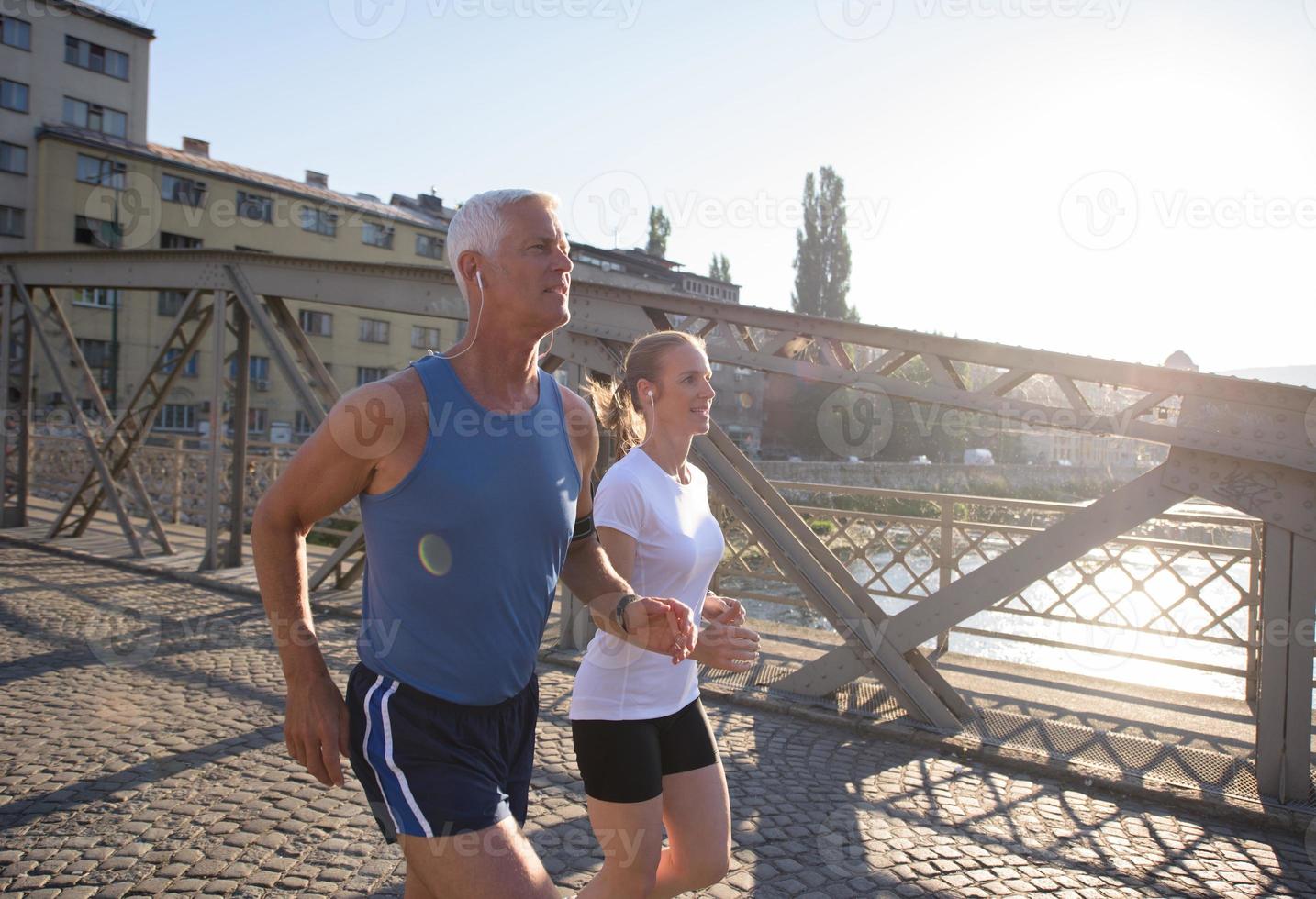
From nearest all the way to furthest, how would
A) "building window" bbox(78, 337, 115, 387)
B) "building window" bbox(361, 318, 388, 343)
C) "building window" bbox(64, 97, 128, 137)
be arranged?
"building window" bbox(78, 337, 115, 387) < "building window" bbox(64, 97, 128, 137) < "building window" bbox(361, 318, 388, 343)

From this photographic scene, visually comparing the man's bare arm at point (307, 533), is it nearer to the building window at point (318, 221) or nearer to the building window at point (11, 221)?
the building window at point (11, 221)

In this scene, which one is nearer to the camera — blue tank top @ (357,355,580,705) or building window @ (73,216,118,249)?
blue tank top @ (357,355,580,705)

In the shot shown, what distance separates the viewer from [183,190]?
4475cm

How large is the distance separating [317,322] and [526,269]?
5224cm

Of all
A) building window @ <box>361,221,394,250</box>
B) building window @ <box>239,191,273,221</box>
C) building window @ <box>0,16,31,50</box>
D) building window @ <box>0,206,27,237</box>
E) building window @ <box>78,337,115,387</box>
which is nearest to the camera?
building window @ <box>0,206,27,237</box>

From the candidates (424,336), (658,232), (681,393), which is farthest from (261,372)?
(681,393)

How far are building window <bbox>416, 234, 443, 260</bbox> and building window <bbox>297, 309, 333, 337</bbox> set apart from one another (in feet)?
21.2

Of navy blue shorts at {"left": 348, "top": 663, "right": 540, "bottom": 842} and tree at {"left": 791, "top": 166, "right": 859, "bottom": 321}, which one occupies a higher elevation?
tree at {"left": 791, "top": 166, "right": 859, "bottom": 321}

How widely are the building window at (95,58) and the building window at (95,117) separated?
1.81 m

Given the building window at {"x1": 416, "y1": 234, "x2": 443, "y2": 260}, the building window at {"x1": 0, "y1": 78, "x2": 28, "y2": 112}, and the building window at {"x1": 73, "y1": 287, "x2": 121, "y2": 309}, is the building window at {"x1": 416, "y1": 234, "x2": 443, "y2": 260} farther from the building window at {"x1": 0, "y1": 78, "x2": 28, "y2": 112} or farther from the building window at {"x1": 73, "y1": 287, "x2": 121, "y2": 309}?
the building window at {"x1": 0, "y1": 78, "x2": 28, "y2": 112}

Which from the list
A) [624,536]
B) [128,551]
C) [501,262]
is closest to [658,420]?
[624,536]

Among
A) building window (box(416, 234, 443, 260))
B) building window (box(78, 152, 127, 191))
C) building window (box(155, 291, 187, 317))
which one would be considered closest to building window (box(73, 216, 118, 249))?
building window (box(78, 152, 127, 191))

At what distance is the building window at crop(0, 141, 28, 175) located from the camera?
41.8 m

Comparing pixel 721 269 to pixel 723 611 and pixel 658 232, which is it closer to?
pixel 658 232
